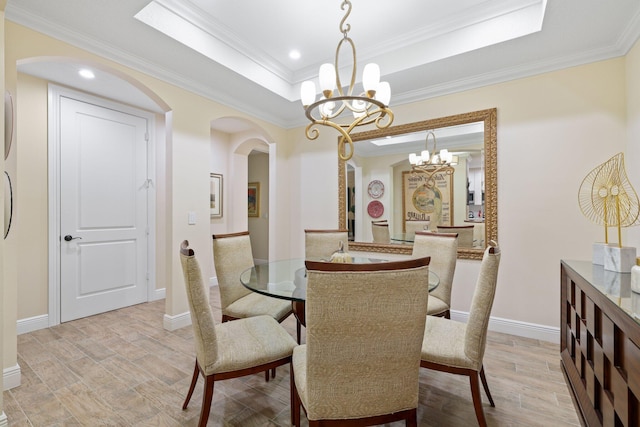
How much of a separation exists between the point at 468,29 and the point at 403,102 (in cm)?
96

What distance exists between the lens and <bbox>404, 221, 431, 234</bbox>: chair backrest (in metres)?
3.32

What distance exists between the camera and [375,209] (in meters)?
3.66

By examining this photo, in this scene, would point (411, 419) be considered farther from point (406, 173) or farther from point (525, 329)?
point (406, 173)

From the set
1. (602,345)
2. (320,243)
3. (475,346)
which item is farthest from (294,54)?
(602,345)

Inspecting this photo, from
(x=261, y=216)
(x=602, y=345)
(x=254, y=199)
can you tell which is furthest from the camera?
(x=254, y=199)

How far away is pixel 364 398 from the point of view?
1120mm

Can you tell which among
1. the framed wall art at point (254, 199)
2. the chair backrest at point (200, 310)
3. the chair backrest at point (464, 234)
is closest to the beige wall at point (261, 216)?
the framed wall art at point (254, 199)

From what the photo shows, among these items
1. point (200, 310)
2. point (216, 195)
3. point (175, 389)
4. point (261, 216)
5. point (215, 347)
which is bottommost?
point (175, 389)

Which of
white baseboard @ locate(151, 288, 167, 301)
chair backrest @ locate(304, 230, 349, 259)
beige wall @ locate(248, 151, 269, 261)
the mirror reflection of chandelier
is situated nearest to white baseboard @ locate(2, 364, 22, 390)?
white baseboard @ locate(151, 288, 167, 301)

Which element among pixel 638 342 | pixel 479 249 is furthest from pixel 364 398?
pixel 479 249

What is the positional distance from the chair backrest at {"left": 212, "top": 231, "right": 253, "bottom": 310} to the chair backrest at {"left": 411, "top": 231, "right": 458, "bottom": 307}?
1581 millimetres

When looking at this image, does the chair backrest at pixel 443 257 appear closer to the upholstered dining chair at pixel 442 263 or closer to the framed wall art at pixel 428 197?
the upholstered dining chair at pixel 442 263

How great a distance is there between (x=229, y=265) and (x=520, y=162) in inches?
110

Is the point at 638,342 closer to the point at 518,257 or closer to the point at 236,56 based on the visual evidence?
the point at 518,257
